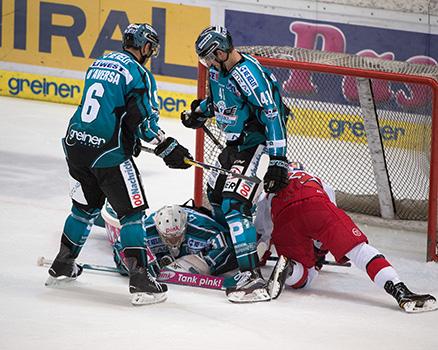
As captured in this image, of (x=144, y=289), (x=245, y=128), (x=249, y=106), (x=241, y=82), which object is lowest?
(x=144, y=289)

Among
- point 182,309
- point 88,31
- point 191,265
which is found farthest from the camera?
point 88,31

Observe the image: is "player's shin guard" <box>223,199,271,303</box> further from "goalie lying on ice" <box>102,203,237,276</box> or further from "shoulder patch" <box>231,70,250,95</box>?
"shoulder patch" <box>231,70,250,95</box>

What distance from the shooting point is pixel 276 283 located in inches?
202

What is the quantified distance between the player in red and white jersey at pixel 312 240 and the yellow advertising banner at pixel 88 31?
3.70m

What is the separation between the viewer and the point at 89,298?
4969 millimetres

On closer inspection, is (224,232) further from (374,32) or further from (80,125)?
(374,32)

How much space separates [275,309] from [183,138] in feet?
12.1

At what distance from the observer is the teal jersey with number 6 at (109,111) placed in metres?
4.90

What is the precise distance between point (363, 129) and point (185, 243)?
5.38ft

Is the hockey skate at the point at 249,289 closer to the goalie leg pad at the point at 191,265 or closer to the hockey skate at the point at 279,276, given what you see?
the hockey skate at the point at 279,276

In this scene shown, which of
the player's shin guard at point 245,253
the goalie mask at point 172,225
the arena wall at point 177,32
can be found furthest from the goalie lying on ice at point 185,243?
the arena wall at point 177,32

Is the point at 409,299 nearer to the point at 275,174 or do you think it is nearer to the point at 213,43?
the point at 275,174

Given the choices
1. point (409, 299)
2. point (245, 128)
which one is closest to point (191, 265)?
point (245, 128)

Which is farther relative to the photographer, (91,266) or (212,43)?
(91,266)
